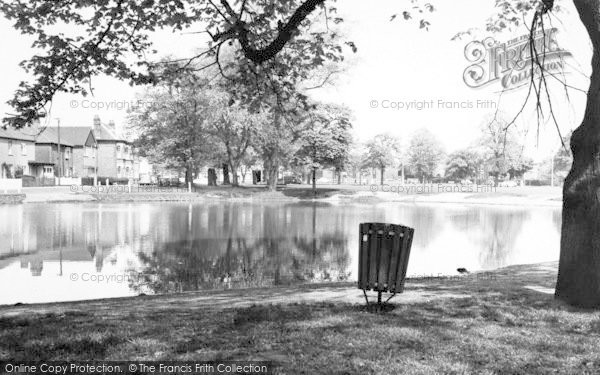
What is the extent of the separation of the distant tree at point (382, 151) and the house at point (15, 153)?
187ft

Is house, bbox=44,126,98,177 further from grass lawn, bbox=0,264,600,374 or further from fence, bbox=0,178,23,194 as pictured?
grass lawn, bbox=0,264,600,374

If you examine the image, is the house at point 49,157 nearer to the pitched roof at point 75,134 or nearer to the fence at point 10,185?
the pitched roof at point 75,134

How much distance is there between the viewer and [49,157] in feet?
252

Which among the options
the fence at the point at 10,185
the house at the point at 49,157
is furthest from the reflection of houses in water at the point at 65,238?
the house at the point at 49,157

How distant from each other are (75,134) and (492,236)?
76.2 metres

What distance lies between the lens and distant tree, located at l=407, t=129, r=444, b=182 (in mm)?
110875

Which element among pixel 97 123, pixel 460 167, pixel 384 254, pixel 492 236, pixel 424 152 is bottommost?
pixel 492 236

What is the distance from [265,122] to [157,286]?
43858mm

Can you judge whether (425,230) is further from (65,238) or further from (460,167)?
(460,167)

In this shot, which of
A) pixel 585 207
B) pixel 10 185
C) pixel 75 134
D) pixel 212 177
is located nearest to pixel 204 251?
pixel 585 207

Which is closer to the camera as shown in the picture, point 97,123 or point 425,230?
point 425,230

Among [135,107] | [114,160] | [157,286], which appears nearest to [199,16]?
[157,286]

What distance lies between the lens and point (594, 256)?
7621 millimetres

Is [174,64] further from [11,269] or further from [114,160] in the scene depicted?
[114,160]
